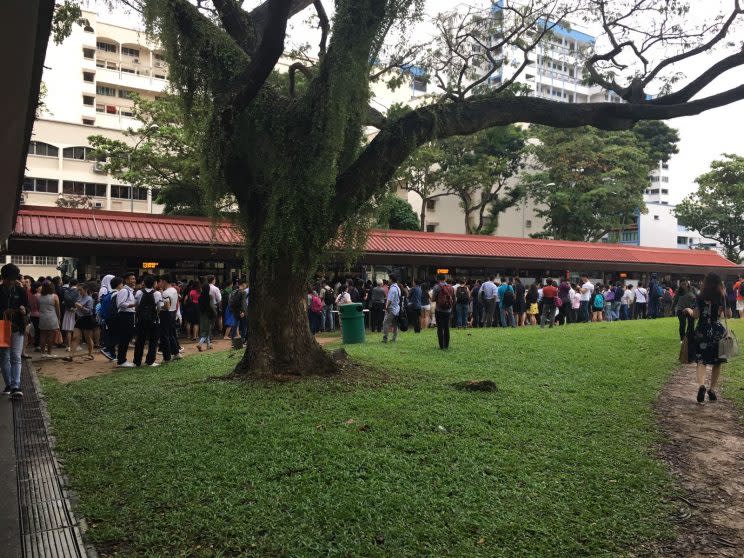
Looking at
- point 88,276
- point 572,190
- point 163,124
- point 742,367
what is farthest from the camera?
point 572,190

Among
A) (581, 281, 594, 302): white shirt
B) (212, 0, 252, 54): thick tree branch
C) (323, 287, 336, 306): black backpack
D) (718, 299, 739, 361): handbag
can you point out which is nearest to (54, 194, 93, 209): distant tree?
(323, 287, 336, 306): black backpack

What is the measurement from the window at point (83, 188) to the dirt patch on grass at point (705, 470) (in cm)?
4069

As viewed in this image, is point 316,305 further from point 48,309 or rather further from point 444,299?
point 48,309

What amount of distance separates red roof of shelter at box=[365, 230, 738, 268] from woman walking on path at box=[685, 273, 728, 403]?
43.3 ft

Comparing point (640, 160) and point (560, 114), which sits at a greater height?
point (640, 160)

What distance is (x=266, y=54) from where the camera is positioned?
7320 mm

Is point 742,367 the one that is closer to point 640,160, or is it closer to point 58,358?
point 58,358

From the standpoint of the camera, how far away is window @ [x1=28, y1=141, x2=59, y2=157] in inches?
1507

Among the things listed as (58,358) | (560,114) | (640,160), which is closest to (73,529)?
(560,114)

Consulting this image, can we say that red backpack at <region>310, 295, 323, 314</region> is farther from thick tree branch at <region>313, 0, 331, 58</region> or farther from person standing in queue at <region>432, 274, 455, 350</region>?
thick tree branch at <region>313, 0, 331, 58</region>

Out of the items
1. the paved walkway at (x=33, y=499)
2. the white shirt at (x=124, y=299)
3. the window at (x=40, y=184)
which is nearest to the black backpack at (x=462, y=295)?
the white shirt at (x=124, y=299)

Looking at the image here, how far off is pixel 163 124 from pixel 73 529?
2296 cm

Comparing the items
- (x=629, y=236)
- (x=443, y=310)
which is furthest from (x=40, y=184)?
(x=629, y=236)

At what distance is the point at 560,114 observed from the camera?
9.08 metres
